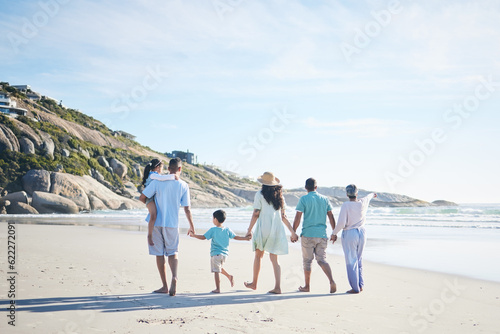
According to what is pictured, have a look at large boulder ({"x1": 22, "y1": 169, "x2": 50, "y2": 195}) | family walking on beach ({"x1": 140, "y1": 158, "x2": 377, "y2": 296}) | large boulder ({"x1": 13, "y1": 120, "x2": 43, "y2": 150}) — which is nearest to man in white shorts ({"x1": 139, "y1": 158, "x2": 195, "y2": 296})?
family walking on beach ({"x1": 140, "y1": 158, "x2": 377, "y2": 296})

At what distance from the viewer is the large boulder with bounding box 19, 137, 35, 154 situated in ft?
136

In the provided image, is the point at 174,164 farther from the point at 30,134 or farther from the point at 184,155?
the point at 184,155

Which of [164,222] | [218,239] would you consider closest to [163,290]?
[164,222]

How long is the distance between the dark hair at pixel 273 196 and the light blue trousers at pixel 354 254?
1.22 meters

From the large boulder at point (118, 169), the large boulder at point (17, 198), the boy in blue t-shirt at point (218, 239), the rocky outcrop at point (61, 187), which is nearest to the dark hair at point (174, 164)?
the boy in blue t-shirt at point (218, 239)

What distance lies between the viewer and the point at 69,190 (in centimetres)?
3503

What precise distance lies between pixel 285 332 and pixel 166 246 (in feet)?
7.94

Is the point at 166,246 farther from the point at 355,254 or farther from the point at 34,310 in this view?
the point at 355,254

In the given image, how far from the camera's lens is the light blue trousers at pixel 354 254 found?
21.1 ft

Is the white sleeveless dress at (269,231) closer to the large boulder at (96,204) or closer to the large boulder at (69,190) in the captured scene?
the large boulder at (69,190)

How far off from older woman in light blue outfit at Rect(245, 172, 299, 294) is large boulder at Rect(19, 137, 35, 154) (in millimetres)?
41224

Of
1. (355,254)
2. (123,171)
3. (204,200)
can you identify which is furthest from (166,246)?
(204,200)

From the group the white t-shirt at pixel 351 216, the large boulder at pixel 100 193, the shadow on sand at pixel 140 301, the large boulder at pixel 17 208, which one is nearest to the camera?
the shadow on sand at pixel 140 301

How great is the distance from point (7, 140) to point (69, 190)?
10.7 metres
